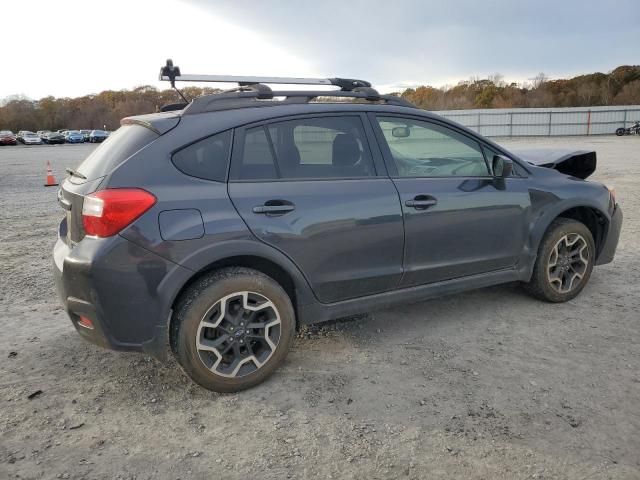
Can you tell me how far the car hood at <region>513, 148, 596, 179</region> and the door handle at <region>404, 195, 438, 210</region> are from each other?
1.78m

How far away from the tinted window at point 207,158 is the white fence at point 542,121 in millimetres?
44495

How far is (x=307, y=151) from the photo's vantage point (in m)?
3.44

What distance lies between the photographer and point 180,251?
292cm

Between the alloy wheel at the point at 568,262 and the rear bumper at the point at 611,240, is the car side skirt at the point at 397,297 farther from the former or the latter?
the rear bumper at the point at 611,240

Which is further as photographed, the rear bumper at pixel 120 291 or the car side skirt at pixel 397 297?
the car side skirt at pixel 397 297

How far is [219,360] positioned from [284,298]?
1.74 feet

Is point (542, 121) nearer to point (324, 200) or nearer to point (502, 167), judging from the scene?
point (502, 167)

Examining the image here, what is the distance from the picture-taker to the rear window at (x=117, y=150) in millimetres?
3025

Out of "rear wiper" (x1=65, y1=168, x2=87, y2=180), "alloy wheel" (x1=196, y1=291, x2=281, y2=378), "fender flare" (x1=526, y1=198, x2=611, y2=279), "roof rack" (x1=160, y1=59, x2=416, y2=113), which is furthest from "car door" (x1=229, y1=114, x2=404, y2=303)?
"fender flare" (x1=526, y1=198, x2=611, y2=279)

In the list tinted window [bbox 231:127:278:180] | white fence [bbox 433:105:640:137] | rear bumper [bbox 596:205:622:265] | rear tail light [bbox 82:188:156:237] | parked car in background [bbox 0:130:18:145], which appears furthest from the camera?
parked car in background [bbox 0:130:18:145]

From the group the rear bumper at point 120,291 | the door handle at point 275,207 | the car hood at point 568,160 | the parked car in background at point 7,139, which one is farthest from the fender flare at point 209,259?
the parked car in background at point 7,139

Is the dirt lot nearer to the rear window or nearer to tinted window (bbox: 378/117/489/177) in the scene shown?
tinted window (bbox: 378/117/489/177)

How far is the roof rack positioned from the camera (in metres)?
3.33

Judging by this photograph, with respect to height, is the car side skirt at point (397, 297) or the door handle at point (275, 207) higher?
the door handle at point (275, 207)
